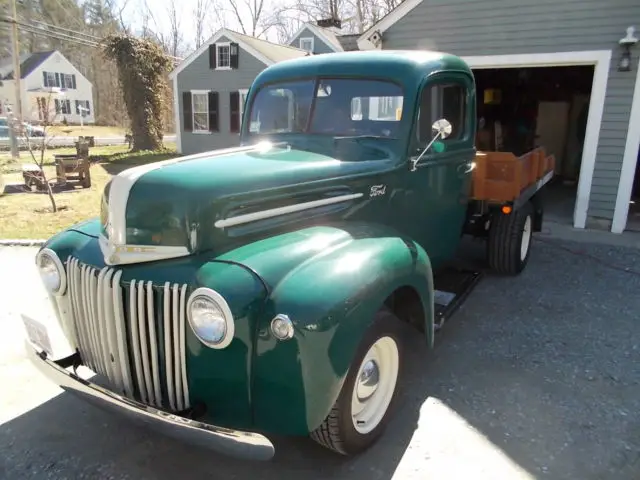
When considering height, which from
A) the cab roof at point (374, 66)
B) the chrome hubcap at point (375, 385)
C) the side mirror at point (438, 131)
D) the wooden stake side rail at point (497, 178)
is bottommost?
the chrome hubcap at point (375, 385)

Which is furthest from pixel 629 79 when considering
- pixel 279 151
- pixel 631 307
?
pixel 279 151

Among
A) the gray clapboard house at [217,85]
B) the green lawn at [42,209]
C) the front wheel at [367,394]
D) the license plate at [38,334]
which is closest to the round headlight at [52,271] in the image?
the license plate at [38,334]

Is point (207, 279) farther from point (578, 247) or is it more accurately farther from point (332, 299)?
point (578, 247)

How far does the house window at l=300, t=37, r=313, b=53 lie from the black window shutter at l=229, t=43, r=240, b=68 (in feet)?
15.0

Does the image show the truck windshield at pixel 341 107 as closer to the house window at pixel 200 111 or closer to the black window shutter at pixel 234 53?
the black window shutter at pixel 234 53

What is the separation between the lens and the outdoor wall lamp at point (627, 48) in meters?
6.79

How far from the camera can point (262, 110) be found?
4.10 metres

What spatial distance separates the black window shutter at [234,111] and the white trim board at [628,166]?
14314mm

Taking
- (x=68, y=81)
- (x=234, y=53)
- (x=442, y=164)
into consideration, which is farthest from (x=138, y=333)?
(x=68, y=81)

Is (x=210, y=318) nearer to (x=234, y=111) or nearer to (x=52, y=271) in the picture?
(x=52, y=271)

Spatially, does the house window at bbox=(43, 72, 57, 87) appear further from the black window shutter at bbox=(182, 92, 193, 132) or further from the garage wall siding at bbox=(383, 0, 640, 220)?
the garage wall siding at bbox=(383, 0, 640, 220)

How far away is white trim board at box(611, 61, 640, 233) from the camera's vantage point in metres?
7.08

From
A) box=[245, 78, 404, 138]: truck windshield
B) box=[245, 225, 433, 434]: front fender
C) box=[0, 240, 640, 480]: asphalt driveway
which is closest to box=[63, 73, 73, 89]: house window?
box=[0, 240, 640, 480]: asphalt driveway

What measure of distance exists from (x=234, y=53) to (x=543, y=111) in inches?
445
